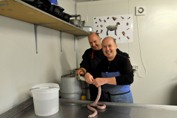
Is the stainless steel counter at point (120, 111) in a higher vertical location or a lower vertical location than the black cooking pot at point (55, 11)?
lower

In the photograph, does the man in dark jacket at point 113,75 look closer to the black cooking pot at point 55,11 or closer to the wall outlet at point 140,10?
the black cooking pot at point 55,11

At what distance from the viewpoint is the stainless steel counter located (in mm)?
1190

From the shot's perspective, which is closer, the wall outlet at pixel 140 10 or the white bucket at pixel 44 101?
the white bucket at pixel 44 101

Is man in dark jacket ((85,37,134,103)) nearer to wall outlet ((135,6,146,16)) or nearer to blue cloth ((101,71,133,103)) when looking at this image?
blue cloth ((101,71,133,103))

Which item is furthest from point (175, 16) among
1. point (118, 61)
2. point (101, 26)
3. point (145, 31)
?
point (118, 61)

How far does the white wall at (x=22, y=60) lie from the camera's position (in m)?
1.22

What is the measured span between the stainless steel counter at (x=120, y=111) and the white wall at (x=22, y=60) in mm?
200

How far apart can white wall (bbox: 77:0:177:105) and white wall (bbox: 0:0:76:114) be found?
1247mm

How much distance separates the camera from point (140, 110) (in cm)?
129

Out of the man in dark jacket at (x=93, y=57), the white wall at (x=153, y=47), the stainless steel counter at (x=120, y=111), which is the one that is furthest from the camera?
the white wall at (x=153, y=47)

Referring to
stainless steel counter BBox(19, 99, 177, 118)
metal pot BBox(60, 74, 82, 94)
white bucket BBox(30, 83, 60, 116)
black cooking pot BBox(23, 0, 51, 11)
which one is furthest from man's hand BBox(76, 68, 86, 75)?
Answer: black cooking pot BBox(23, 0, 51, 11)

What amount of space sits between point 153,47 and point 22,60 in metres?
2.00

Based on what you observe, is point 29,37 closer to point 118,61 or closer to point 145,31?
point 118,61

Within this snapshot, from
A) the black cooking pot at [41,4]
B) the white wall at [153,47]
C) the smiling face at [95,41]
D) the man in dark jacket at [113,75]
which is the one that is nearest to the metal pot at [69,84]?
the man in dark jacket at [113,75]
